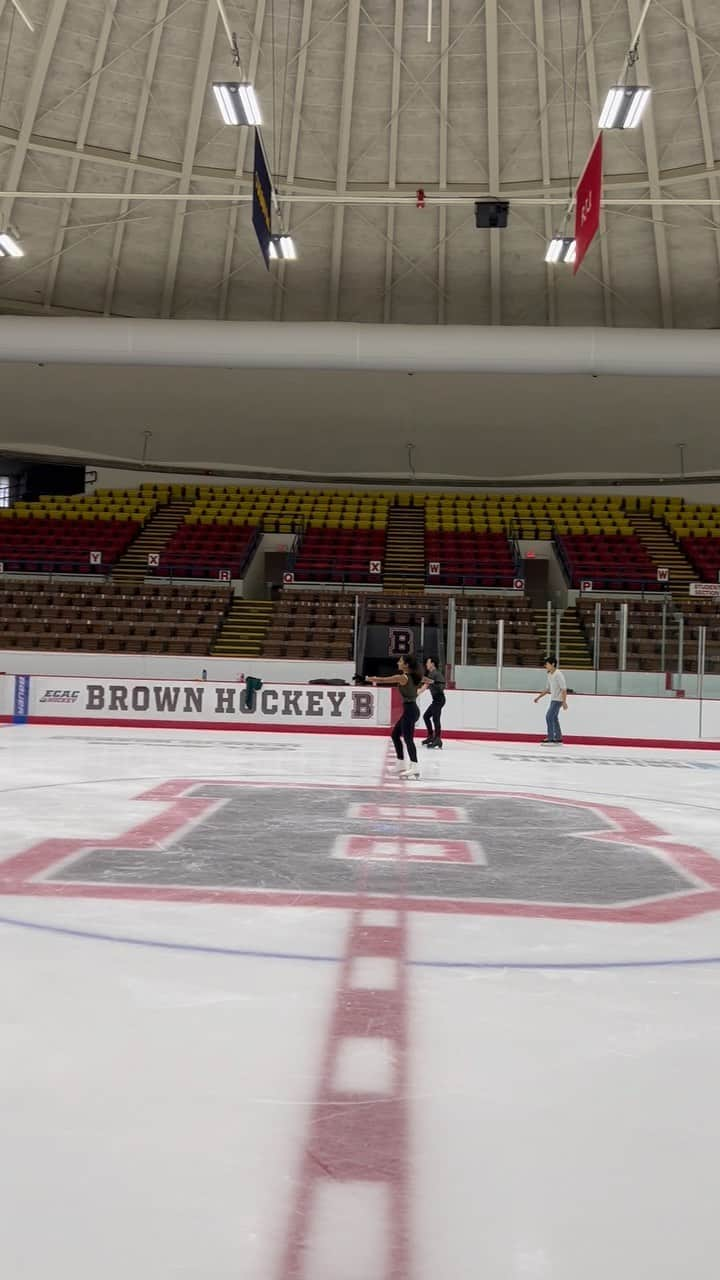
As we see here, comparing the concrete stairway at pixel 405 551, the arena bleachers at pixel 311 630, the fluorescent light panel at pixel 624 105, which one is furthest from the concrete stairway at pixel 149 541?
the fluorescent light panel at pixel 624 105

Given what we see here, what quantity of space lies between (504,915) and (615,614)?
46.5ft

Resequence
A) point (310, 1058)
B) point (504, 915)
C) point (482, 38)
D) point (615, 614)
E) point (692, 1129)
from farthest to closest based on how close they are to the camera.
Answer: point (482, 38) → point (615, 614) → point (504, 915) → point (310, 1058) → point (692, 1129)

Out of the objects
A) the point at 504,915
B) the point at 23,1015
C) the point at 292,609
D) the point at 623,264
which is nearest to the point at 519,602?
the point at 292,609

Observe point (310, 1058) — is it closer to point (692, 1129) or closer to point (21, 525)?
point (692, 1129)

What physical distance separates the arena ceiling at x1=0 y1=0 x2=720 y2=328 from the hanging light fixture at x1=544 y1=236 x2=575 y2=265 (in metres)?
1.04

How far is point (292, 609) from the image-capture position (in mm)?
23047

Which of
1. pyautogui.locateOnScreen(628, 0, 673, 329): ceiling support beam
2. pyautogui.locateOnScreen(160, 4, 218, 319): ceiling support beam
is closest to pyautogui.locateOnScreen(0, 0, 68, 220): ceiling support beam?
pyautogui.locateOnScreen(160, 4, 218, 319): ceiling support beam

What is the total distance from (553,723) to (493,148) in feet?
42.1

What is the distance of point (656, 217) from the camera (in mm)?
22188

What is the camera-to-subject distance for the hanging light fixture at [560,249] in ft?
58.5

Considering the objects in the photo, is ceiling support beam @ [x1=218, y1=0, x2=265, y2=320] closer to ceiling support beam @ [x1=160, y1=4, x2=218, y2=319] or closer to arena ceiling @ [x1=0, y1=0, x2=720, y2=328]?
arena ceiling @ [x1=0, y1=0, x2=720, y2=328]

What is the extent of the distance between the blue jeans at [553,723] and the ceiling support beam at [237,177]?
12161 mm

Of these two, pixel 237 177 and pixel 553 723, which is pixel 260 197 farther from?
pixel 237 177

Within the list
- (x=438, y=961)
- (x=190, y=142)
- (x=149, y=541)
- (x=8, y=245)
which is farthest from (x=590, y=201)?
(x=149, y=541)
